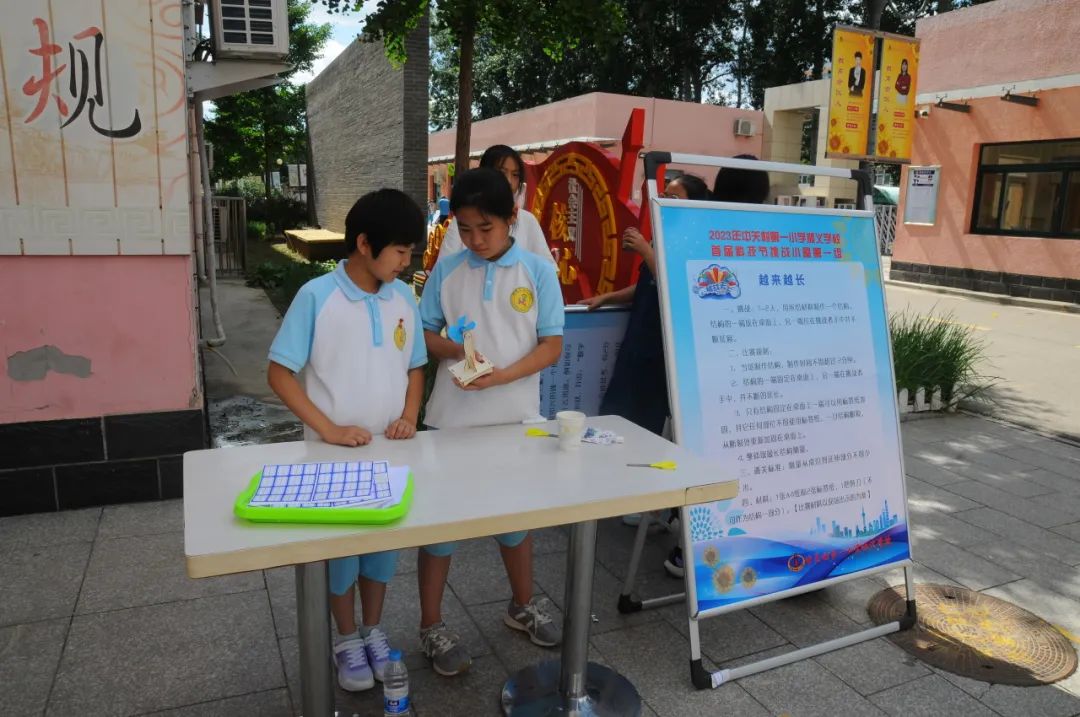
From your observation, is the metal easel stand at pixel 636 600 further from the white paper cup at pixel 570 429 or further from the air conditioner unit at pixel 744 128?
the air conditioner unit at pixel 744 128

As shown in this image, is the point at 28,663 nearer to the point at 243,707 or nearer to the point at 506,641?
the point at 243,707

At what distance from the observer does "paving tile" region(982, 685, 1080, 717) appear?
225cm

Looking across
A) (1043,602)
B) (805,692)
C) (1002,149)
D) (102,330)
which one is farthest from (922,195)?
(102,330)

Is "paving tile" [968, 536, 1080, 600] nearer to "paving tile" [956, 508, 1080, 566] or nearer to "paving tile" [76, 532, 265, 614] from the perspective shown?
"paving tile" [956, 508, 1080, 566]

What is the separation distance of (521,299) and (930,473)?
311cm

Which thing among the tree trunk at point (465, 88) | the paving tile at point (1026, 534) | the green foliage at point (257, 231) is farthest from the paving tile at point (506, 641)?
the green foliage at point (257, 231)

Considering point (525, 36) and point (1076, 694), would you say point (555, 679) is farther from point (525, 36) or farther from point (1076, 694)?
point (525, 36)

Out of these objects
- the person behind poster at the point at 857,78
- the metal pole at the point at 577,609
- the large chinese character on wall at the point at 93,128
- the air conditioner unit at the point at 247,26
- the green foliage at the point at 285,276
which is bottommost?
the metal pole at the point at 577,609

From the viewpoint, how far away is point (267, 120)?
24.6 meters

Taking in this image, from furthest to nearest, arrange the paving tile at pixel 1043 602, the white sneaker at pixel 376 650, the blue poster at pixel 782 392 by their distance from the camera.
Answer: the paving tile at pixel 1043 602
the blue poster at pixel 782 392
the white sneaker at pixel 376 650

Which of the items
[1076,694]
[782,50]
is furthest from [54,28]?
[782,50]

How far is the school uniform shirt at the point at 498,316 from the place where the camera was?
7.66 ft

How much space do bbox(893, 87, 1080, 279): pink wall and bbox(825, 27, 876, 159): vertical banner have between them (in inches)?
225

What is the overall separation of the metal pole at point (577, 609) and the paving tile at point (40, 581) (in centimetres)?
170
